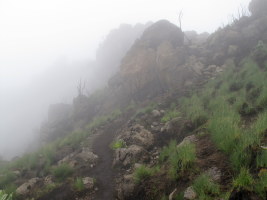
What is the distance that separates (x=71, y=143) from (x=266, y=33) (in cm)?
2039

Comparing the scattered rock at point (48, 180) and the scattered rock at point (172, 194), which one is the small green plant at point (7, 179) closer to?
the scattered rock at point (48, 180)

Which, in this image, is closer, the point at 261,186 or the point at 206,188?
the point at 261,186

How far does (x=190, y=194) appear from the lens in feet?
14.0

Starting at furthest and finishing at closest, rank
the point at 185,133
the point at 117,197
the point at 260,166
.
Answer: the point at 185,133
the point at 117,197
the point at 260,166

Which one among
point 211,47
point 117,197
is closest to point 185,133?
point 117,197

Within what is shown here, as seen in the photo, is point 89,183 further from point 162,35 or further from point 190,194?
point 162,35

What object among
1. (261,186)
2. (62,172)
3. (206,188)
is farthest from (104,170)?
(261,186)

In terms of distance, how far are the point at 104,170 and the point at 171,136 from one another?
330 centimetres

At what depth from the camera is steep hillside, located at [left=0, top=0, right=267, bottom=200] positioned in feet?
14.6

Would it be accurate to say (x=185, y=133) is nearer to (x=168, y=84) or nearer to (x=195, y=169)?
(x=195, y=169)

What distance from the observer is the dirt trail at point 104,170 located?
7496 millimetres

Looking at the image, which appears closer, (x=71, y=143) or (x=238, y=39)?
(x=71, y=143)

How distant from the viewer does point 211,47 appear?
26.1 m

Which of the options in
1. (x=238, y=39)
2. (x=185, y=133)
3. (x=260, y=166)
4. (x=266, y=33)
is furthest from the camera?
(x=238, y=39)
